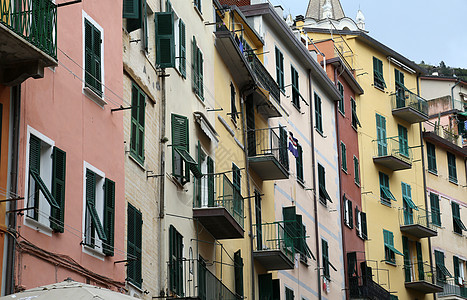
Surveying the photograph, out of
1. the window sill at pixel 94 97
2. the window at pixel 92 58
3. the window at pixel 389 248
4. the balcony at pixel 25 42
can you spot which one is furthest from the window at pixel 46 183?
the window at pixel 389 248

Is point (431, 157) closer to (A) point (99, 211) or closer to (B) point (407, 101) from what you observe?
(B) point (407, 101)

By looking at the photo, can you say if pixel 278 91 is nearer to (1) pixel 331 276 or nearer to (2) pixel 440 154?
(1) pixel 331 276

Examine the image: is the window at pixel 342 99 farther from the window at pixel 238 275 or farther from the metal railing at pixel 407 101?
the window at pixel 238 275

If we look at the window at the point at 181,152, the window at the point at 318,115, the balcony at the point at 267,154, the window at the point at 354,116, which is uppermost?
the window at the point at 354,116

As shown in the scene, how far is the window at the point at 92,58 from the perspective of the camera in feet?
64.3

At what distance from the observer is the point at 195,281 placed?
25.5 m

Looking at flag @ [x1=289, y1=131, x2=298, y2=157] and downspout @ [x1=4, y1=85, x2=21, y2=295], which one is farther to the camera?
flag @ [x1=289, y1=131, x2=298, y2=157]

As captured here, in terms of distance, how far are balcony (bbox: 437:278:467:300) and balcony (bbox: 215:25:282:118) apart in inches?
743

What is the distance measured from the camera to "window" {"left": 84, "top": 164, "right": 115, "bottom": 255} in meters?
18.8

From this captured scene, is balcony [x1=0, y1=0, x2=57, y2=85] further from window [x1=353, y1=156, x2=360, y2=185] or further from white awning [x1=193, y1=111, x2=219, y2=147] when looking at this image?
window [x1=353, y1=156, x2=360, y2=185]

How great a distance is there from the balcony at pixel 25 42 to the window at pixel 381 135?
108 ft

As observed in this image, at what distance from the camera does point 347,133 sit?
45.3 m

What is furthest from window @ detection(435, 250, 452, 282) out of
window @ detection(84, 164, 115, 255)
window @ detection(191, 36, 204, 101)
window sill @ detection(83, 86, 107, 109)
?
window sill @ detection(83, 86, 107, 109)

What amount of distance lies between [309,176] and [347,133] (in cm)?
703
